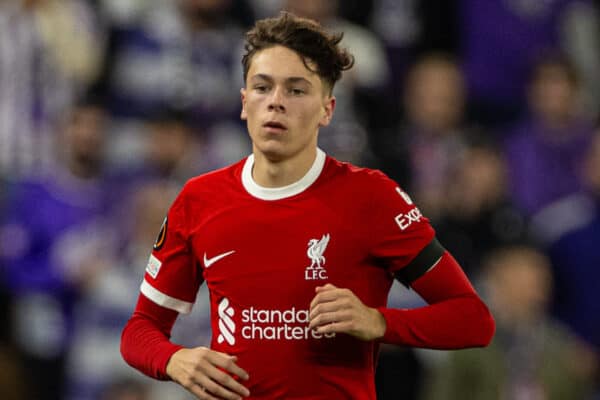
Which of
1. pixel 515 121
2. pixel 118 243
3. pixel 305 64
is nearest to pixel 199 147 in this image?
pixel 118 243

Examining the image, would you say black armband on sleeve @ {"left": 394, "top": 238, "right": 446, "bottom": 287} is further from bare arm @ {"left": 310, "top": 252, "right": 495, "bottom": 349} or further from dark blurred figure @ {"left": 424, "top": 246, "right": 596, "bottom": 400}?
dark blurred figure @ {"left": 424, "top": 246, "right": 596, "bottom": 400}

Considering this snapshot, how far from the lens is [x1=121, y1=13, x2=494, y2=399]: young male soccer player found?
4.02m

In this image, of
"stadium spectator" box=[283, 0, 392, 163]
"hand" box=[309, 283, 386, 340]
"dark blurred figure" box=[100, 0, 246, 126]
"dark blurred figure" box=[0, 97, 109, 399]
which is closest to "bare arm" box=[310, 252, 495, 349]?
"hand" box=[309, 283, 386, 340]

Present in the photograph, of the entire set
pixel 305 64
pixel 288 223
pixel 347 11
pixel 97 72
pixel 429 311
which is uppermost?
pixel 347 11

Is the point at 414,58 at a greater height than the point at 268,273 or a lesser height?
greater

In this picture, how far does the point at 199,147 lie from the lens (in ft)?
27.0

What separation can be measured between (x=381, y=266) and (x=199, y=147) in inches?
166

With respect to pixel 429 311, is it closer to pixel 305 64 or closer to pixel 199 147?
pixel 305 64

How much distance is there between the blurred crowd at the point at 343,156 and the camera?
729 centimetres

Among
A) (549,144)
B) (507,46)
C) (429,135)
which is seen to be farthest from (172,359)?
(507,46)

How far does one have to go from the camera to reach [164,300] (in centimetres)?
431

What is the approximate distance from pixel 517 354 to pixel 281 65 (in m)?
3.43

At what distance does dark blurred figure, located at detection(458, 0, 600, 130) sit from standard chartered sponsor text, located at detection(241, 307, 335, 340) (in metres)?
4.96

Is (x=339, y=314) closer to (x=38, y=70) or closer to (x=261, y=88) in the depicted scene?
(x=261, y=88)
